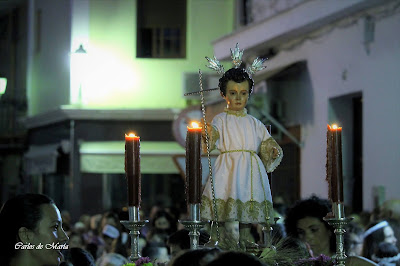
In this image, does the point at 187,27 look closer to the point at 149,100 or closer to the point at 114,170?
the point at 149,100

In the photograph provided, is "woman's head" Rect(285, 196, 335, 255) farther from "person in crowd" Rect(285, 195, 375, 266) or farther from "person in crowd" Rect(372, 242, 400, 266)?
"person in crowd" Rect(372, 242, 400, 266)

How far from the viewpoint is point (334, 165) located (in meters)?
5.30

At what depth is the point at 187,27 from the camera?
80.5 ft

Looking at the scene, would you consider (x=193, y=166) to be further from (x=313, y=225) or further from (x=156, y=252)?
(x=156, y=252)

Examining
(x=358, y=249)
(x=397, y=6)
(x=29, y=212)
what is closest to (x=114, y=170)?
(x=397, y=6)

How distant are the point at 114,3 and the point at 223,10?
2653 millimetres

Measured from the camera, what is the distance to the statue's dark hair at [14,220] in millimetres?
5031

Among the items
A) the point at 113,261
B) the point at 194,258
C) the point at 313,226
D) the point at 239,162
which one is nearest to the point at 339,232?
the point at 239,162

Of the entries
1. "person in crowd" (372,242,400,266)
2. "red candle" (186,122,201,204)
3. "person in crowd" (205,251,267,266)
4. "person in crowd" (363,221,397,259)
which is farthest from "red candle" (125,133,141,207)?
"person in crowd" (363,221,397,259)

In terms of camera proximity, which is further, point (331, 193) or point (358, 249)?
point (358, 249)

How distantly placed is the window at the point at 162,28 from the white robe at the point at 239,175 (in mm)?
18493

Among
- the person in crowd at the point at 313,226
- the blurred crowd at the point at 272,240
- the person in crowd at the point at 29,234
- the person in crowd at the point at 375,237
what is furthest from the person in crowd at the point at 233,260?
the person in crowd at the point at 375,237

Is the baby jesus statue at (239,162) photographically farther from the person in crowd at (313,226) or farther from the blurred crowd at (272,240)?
the person in crowd at (313,226)

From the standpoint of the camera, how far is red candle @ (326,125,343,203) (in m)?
5.21
